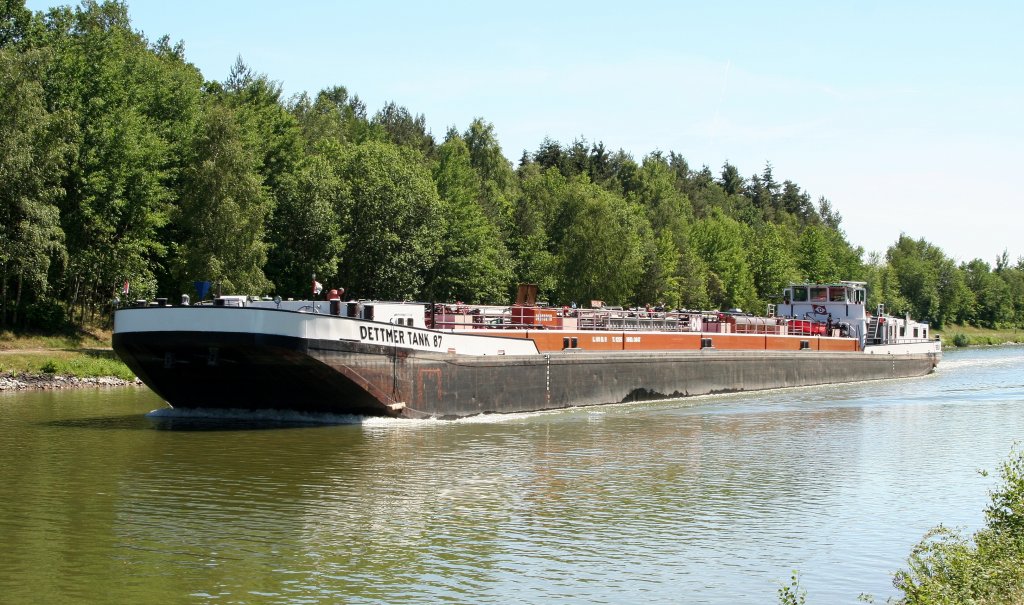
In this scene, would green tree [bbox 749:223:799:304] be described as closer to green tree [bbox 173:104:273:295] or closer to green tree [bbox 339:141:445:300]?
green tree [bbox 339:141:445:300]

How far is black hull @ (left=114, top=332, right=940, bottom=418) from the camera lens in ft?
88.9

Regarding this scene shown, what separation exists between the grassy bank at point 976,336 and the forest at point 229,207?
132 ft

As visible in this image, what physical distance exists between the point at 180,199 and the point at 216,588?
146 ft

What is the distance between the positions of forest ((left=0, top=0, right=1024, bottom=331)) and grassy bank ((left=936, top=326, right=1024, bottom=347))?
40323mm

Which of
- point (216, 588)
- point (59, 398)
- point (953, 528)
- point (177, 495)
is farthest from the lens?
point (59, 398)

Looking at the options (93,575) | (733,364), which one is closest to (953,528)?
(93,575)

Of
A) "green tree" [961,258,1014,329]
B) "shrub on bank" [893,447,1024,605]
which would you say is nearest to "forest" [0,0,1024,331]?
"shrub on bank" [893,447,1024,605]

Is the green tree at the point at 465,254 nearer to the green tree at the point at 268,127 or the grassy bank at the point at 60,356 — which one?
the green tree at the point at 268,127

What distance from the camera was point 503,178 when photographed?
101m

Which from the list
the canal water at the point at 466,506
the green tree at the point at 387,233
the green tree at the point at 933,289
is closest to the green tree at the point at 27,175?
the canal water at the point at 466,506

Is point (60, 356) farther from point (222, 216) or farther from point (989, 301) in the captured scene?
point (989, 301)

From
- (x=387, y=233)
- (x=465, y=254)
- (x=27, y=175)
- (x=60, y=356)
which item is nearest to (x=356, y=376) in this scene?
(x=60, y=356)

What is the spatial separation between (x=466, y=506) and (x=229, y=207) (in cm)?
3577

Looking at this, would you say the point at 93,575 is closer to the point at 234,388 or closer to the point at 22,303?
the point at 234,388
